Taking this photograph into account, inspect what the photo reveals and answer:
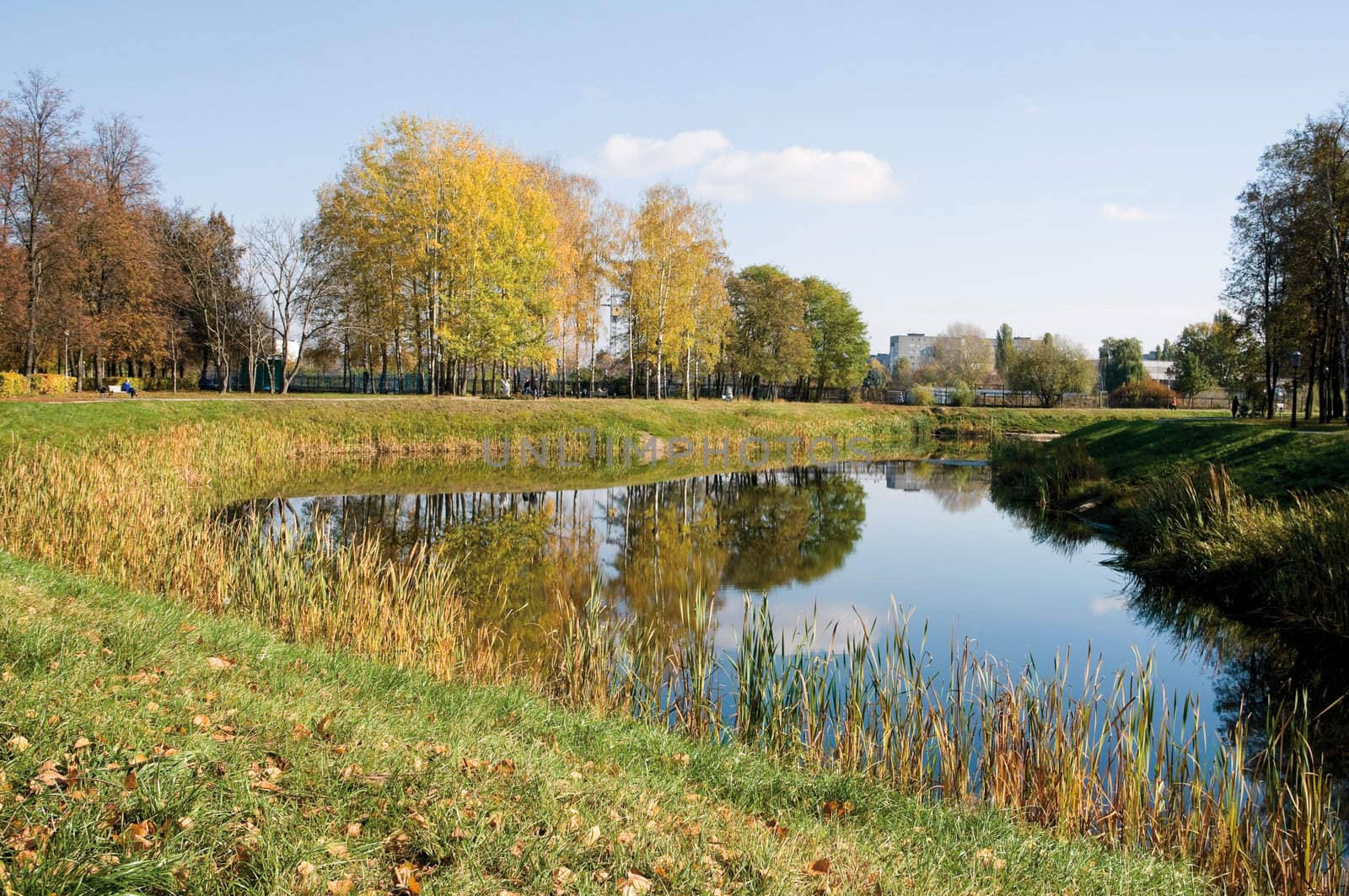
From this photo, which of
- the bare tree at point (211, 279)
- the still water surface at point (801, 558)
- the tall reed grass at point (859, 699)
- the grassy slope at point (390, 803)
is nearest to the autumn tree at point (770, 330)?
the bare tree at point (211, 279)

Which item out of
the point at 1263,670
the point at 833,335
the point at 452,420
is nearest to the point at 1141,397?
the point at 833,335

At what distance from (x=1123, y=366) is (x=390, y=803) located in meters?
102

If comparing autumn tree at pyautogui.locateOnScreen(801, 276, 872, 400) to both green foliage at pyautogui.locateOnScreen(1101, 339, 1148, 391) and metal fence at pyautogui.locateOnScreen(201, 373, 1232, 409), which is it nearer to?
metal fence at pyautogui.locateOnScreen(201, 373, 1232, 409)

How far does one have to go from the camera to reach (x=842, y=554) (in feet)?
59.7

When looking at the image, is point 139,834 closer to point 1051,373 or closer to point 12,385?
point 12,385

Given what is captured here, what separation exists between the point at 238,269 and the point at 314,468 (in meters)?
29.5

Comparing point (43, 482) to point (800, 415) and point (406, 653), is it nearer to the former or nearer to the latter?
point (406, 653)

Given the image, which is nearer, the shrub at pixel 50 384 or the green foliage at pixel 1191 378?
the shrub at pixel 50 384

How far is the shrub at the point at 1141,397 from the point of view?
68250 millimetres

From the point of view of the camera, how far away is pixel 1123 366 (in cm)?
9200

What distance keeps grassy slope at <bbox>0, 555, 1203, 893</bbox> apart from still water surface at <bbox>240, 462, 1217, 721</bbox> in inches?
104

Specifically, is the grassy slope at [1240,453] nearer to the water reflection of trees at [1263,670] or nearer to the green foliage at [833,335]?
the water reflection of trees at [1263,670]

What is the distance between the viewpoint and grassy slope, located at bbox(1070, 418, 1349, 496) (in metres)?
18.2

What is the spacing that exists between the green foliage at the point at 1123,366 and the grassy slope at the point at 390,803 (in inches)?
3751
